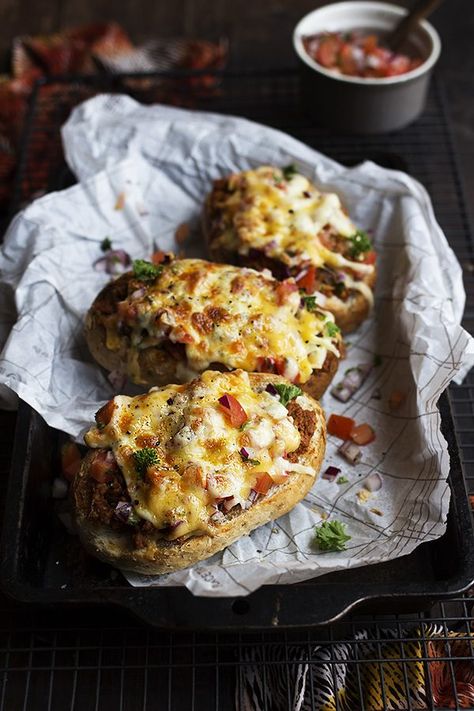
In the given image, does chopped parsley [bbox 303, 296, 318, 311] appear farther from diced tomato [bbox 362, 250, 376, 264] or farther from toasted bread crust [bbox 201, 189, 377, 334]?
diced tomato [bbox 362, 250, 376, 264]

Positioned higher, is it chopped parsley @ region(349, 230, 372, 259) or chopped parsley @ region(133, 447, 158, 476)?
chopped parsley @ region(349, 230, 372, 259)

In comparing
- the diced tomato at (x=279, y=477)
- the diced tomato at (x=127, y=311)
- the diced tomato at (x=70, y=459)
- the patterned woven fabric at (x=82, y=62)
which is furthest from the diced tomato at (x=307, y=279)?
the patterned woven fabric at (x=82, y=62)

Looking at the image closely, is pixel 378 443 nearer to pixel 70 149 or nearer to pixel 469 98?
pixel 70 149

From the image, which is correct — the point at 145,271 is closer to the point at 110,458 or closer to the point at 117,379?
the point at 117,379

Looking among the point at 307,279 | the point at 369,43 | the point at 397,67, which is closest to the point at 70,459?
the point at 307,279

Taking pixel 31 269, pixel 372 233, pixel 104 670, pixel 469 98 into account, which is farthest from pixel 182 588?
pixel 469 98

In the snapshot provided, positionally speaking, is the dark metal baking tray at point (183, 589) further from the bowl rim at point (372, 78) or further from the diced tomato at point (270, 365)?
the bowl rim at point (372, 78)

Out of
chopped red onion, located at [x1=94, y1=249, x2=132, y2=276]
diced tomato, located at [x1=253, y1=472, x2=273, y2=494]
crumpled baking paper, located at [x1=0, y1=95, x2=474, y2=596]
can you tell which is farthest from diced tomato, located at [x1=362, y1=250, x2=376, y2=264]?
diced tomato, located at [x1=253, y1=472, x2=273, y2=494]
